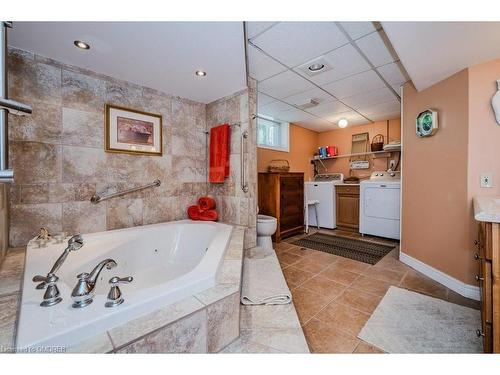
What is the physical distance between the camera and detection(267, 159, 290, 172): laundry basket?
3450 mm

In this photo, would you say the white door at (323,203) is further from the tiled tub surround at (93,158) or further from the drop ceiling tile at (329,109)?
the tiled tub surround at (93,158)

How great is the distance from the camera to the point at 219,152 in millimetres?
2475

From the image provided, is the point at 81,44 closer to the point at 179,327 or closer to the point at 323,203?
the point at 179,327

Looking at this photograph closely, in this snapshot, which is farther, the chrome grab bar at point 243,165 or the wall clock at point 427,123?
the chrome grab bar at point 243,165

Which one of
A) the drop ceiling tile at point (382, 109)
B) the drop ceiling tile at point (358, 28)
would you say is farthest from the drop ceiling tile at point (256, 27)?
the drop ceiling tile at point (382, 109)

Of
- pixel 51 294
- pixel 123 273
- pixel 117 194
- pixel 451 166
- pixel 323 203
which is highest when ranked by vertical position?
pixel 451 166

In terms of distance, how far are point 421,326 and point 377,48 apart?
216 cm

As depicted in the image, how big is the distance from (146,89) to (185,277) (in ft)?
6.67

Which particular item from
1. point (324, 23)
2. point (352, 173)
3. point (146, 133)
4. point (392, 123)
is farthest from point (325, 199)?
point (146, 133)

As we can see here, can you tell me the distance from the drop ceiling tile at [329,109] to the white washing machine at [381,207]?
1268 mm

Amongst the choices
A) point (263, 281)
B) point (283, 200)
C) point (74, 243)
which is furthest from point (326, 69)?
point (74, 243)

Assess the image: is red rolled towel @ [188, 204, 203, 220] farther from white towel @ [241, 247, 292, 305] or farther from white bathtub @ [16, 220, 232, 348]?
white towel @ [241, 247, 292, 305]

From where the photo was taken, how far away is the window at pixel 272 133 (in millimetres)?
3741

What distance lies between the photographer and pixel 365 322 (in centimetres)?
137
